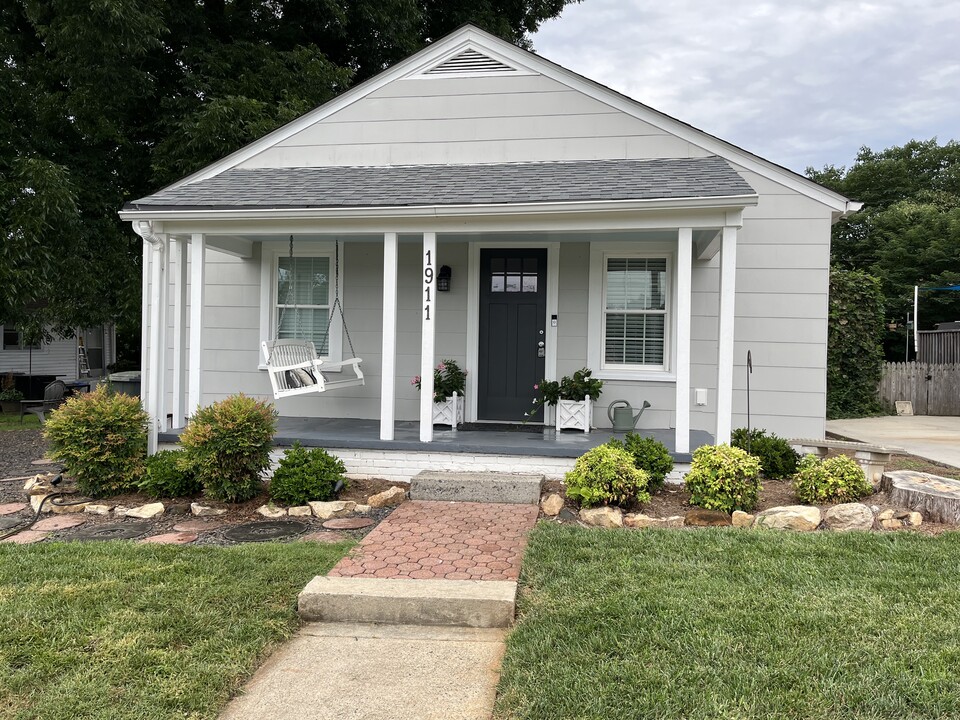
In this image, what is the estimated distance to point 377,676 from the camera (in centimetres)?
289

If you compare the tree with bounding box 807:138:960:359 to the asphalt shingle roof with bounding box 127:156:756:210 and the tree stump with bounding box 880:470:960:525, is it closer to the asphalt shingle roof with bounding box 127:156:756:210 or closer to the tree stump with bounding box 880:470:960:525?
the asphalt shingle roof with bounding box 127:156:756:210

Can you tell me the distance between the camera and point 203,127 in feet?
33.0

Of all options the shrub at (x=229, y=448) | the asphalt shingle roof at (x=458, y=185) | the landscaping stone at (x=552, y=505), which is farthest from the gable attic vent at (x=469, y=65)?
the landscaping stone at (x=552, y=505)

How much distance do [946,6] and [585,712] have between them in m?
14.9

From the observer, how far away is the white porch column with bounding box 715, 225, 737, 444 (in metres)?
5.95

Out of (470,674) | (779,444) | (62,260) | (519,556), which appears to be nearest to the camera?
(470,674)

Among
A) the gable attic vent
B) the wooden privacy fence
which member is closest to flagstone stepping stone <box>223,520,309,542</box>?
the gable attic vent

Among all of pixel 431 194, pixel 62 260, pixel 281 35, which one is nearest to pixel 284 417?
pixel 431 194

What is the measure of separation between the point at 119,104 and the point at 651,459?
1062 cm

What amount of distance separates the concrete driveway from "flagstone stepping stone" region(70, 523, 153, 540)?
8.69 m

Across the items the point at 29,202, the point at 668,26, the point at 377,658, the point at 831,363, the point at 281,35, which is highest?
the point at 668,26

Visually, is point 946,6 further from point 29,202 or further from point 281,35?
point 29,202

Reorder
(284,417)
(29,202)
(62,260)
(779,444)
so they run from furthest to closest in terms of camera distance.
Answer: (62,260) < (29,202) < (284,417) < (779,444)

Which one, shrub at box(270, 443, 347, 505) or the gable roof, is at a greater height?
the gable roof
